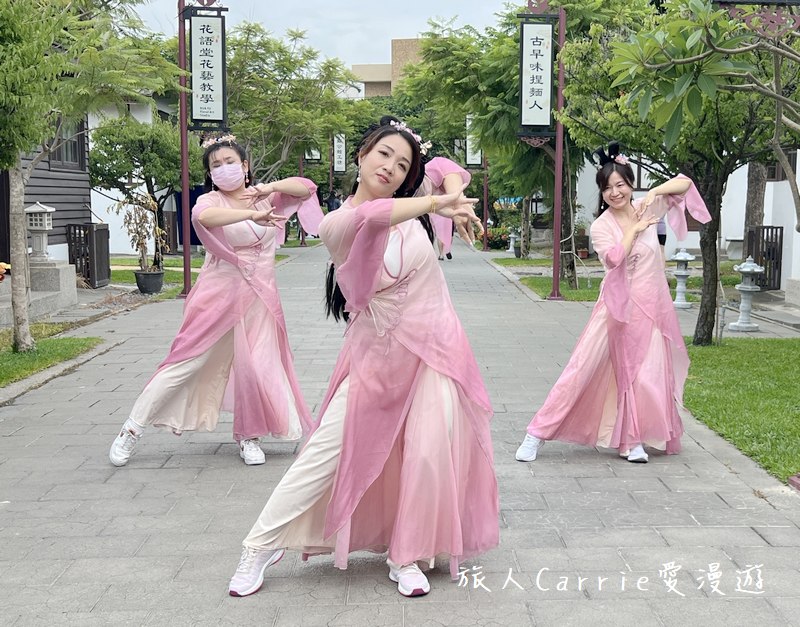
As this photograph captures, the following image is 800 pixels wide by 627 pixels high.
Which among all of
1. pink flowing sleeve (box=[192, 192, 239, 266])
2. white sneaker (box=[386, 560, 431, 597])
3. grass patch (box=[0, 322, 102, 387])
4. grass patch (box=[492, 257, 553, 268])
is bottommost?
grass patch (box=[492, 257, 553, 268])

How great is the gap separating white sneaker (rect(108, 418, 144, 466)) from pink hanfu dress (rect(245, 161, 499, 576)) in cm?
218

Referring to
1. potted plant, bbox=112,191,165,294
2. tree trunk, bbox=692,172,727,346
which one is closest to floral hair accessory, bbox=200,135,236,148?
tree trunk, bbox=692,172,727,346

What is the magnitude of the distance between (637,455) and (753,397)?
7.73 feet

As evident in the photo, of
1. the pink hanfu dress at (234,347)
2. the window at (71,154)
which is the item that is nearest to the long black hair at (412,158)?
the pink hanfu dress at (234,347)

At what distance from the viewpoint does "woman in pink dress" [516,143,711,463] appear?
5.77m

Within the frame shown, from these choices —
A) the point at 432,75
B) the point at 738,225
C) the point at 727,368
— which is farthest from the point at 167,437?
the point at 738,225

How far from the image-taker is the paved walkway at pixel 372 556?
11.7 ft

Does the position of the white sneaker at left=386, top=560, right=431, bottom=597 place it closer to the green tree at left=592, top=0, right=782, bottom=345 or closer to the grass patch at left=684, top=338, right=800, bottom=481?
the grass patch at left=684, top=338, right=800, bottom=481

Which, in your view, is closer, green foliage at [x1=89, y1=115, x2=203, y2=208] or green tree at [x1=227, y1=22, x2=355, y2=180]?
green foliage at [x1=89, y1=115, x2=203, y2=208]

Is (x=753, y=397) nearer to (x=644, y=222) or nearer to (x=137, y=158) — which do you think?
(x=644, y=222)

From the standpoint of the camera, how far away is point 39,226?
47.6ft

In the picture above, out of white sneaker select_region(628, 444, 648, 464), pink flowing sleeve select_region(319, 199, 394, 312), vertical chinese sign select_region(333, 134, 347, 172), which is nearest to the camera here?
pink flowing sleeve select_region(319, 199, 394, 312)

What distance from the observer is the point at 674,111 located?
5039mm

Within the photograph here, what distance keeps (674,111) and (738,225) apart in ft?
77.1
